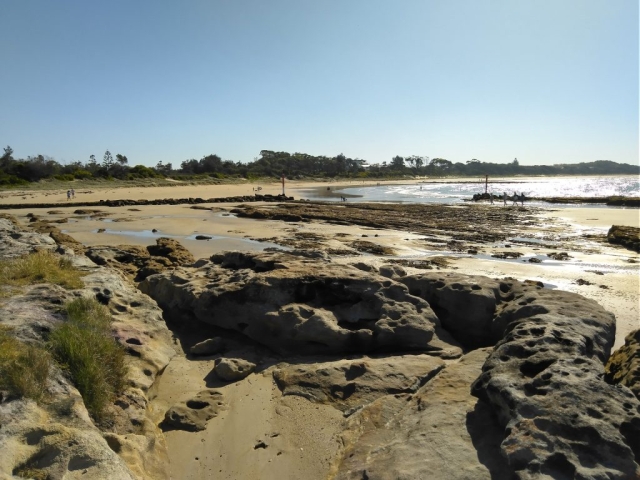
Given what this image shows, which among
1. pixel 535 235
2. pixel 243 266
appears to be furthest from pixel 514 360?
pixel 535 235

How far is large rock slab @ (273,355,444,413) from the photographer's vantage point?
4.43 meters

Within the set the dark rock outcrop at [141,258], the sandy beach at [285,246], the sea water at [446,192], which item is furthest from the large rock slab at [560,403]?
the sea water at [446,192]

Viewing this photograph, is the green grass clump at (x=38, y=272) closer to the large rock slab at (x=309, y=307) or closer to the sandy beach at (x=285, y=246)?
the large rock slab at (x=309, y=307)

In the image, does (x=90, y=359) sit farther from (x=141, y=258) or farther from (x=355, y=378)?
(x=141, y=258)

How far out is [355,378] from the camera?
4641 millimetres

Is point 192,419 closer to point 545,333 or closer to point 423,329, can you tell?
point 423,329

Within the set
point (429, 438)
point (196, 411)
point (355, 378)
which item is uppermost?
point (429, 438)

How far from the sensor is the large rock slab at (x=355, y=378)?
14.5 ft

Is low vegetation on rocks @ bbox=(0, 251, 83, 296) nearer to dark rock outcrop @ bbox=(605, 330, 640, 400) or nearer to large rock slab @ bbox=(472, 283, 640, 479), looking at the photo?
large rock slab @ bbox=(472, 283, 640, 479)

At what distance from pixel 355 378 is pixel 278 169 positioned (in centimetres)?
8850

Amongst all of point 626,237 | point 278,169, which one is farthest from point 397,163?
point 626,237

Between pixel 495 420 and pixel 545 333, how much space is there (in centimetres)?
110

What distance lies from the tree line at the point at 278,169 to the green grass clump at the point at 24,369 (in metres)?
40.3

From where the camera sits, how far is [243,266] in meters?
7.02
